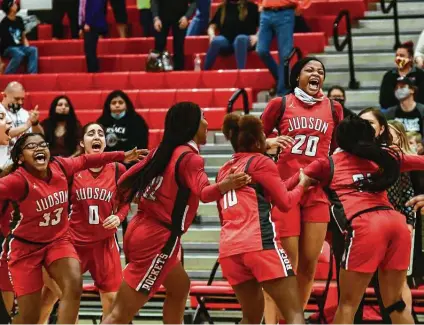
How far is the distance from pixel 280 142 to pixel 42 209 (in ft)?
5.75

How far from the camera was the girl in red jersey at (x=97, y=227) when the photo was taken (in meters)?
8.41

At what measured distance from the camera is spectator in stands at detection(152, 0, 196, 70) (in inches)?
520

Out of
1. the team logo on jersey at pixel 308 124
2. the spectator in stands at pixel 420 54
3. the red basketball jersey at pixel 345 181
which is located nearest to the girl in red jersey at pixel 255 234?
the red basketball jersey at pixel 345 181

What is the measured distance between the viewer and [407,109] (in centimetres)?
1094

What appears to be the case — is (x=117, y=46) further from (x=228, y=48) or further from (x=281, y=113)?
(x=281, y=113)

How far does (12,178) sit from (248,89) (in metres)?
5.36

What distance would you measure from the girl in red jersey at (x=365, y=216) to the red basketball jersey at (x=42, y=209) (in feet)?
6.00

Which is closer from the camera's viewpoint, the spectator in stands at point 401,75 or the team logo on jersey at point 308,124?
the team logo on jersey at point 308,124

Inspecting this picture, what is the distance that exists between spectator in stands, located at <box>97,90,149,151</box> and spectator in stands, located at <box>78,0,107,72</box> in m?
2.69

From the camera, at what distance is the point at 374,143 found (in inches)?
283

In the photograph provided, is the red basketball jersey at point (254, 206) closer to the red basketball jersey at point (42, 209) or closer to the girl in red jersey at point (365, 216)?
the girl in red jersey at point (365, 216)

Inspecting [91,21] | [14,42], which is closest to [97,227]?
[91,21]

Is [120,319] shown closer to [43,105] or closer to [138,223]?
[138,223]

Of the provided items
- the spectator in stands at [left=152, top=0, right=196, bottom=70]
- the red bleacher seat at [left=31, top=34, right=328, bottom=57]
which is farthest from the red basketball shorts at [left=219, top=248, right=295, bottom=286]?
the red bleacher seat at [left=31, top=34, right=328, bottom=57]
